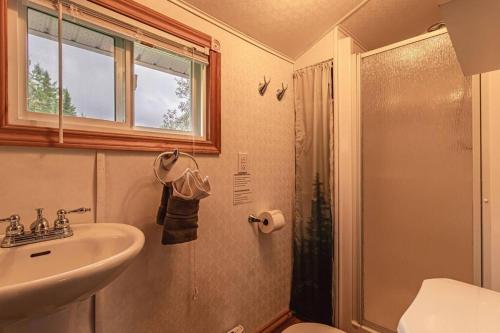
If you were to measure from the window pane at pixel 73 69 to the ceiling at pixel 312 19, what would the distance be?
55cm

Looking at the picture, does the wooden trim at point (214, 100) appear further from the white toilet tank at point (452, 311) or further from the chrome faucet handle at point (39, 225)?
the white toilet tank at point (452, 311)

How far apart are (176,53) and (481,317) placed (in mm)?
1652

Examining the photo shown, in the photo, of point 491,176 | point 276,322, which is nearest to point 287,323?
point 276,322

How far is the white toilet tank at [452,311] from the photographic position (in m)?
0.77

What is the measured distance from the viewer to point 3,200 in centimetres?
79

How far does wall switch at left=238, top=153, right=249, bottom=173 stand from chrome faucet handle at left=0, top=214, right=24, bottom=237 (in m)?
1.01

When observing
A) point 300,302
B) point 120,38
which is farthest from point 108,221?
point 300,302

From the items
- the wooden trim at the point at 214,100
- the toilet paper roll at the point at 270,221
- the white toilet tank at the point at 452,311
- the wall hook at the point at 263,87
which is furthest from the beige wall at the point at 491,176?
the wooden trim at the point at 214,100

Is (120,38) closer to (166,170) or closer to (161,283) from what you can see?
(166,170)

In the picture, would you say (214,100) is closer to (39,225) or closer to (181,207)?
(181,207)

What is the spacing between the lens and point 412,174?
143 cm

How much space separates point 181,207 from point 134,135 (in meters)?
Result: 0.39

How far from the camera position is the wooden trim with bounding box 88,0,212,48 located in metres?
1.01

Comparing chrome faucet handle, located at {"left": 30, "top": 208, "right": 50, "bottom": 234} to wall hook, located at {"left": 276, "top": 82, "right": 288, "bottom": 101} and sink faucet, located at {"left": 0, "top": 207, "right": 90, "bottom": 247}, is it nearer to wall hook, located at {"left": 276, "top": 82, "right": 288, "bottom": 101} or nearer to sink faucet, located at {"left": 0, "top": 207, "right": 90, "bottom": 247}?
sink faucet, located at {"left": 0, "top": 207, "right": 90, "bottom": 247}
